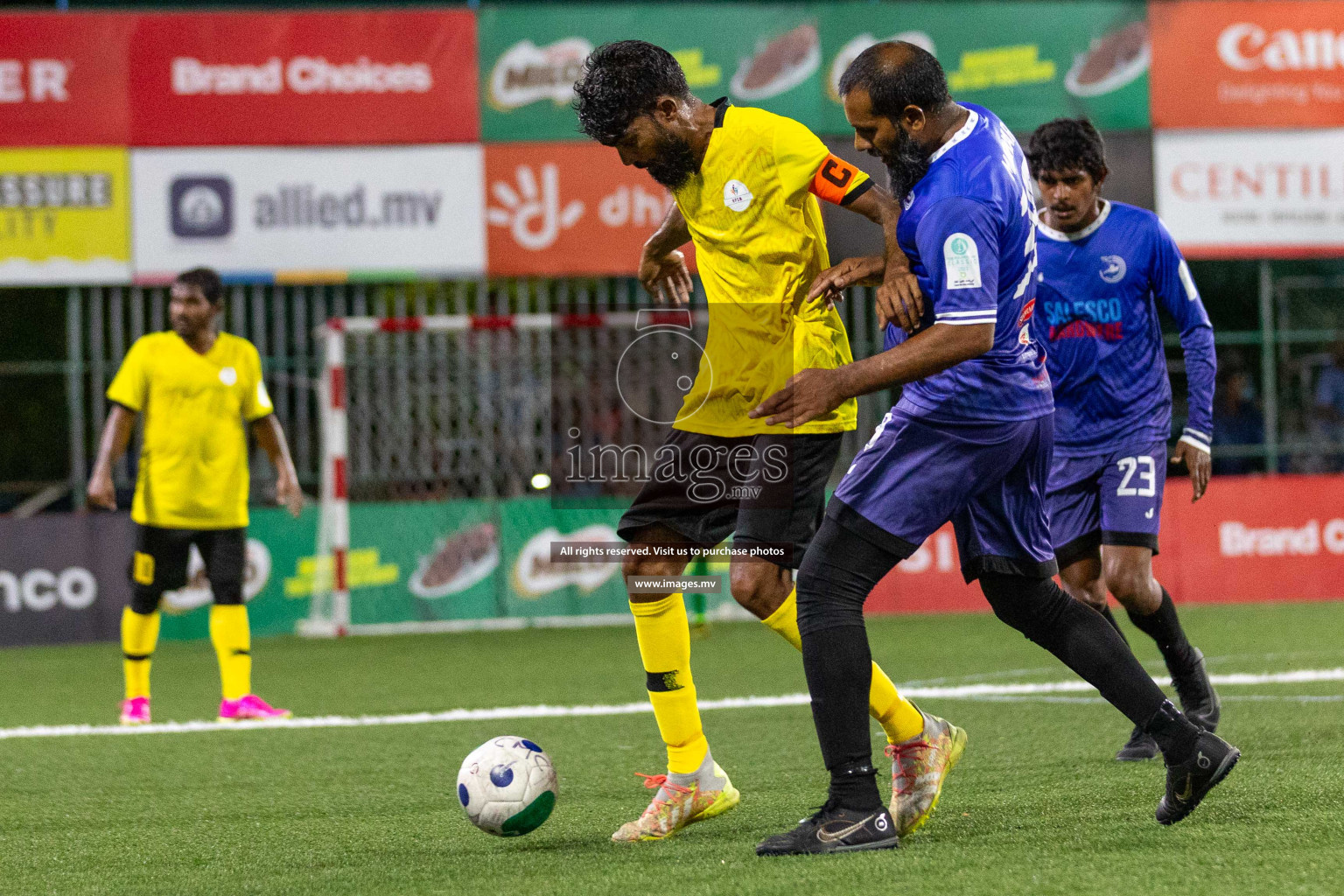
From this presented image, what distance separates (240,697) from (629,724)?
2.07 m

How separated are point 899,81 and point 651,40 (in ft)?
35.8

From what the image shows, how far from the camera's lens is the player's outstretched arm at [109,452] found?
800cm

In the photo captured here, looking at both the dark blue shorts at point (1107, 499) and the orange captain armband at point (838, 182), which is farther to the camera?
the dark blue shorts at point (1107, 499)

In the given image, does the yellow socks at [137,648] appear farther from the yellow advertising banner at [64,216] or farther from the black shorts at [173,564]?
the yellow advertising banner at [64,216]

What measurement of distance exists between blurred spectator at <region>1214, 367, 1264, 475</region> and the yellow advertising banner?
9752 mm

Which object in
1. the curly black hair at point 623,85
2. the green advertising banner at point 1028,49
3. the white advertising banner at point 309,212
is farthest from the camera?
the green advertising banner at point 1028,49

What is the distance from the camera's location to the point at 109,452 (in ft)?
26.5

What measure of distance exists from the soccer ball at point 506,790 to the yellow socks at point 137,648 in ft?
13.3

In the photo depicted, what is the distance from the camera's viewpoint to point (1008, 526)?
421 centimetres

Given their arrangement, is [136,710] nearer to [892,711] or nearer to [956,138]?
[892,711]

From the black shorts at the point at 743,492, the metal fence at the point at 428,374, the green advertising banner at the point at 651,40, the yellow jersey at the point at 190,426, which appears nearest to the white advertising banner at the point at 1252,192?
the metal fence at the point at 428,374

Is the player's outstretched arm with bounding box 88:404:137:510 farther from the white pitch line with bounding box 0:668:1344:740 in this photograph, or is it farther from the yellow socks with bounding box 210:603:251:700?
the white pitch line with bounding box 0:668:1344:740

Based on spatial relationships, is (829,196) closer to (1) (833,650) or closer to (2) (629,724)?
(1) (833,650)

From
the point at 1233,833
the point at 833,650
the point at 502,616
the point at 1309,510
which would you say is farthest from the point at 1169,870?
the point at 1309,510
